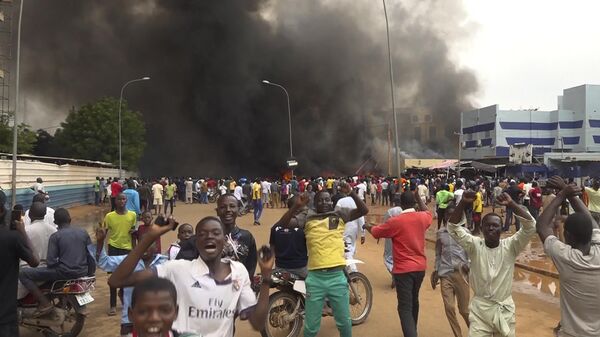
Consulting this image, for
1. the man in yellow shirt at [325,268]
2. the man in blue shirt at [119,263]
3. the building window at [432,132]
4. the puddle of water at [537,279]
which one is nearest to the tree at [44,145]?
the puddle of water at [537,279]

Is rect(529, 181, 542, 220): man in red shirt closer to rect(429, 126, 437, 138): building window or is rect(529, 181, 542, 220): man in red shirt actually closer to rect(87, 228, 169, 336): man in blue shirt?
rect(87, 228, 169, 336): man in blue shirt

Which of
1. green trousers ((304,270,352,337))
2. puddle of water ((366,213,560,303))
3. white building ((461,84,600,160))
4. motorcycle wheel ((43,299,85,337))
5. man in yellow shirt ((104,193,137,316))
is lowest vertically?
puddle of water ((366,213,560,303))

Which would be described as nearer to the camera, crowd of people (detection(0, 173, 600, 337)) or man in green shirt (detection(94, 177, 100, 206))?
crowd of people (detection(0, 173, 600, 337))

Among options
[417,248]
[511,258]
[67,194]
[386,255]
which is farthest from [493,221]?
[67,194]

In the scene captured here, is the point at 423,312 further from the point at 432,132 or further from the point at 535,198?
the point at 432,132

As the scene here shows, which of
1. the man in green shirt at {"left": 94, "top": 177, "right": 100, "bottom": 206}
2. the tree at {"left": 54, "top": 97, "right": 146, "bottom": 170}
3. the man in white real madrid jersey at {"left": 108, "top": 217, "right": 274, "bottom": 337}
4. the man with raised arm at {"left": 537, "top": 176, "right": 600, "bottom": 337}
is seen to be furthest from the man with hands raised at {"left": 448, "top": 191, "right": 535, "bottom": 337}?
the tree at {"left": 54, "top": 97, "right": 146, "bottom": 170}

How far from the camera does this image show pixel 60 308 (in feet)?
15.5

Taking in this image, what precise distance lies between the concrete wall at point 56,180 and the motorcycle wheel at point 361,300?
1260 cm

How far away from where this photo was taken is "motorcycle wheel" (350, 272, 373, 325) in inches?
211

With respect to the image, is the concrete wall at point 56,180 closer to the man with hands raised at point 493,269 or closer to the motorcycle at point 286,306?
the motorcycle at point 286,306

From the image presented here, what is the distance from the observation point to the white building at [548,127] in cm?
4544

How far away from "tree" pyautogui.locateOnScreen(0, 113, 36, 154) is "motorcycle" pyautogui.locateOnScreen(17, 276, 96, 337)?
2352 centimetres

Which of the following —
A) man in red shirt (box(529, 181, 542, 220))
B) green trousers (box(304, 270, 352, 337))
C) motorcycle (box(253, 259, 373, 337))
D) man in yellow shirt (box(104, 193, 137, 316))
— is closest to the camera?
green trousers (box(304, 270, 352, 337))

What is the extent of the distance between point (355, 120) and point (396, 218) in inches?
1692
